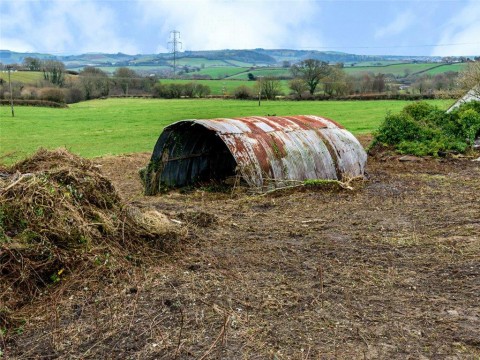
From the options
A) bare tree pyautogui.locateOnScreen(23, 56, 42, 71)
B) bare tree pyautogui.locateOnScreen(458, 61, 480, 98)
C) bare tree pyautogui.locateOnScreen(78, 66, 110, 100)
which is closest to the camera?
bare tree pyautogui.locateOnScreen(458, 61, 480, 98)

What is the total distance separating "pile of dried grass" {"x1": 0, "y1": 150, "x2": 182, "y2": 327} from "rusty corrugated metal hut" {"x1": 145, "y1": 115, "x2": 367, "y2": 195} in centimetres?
376

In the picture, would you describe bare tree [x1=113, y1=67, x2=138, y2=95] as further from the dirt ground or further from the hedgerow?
the dirt ground

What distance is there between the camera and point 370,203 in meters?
10.6

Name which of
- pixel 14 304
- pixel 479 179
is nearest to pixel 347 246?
pixel 14 304

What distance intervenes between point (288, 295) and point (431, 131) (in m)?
14.5

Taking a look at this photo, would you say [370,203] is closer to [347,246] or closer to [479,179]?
[347,246]

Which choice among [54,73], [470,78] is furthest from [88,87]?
[470,78]

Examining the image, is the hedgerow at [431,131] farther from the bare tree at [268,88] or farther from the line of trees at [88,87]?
the line of trees at [88,87]

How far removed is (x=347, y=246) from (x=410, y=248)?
3.17 feet

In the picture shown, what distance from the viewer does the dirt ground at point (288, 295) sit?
16.2ft

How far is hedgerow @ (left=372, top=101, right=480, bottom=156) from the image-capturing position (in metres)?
17.7

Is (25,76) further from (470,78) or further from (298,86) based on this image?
(470,78)

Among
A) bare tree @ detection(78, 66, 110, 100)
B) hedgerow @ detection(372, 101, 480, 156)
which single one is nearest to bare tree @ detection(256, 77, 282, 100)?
bare tree @ detection(78, 66, 110, 100)

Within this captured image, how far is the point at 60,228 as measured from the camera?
6535 millimetres
